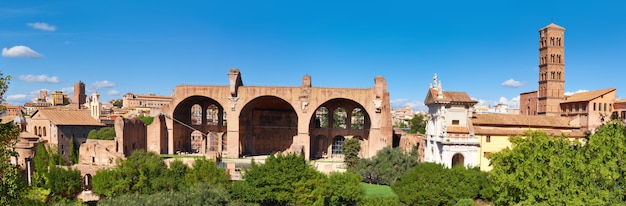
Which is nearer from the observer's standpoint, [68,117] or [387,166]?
[387,166]

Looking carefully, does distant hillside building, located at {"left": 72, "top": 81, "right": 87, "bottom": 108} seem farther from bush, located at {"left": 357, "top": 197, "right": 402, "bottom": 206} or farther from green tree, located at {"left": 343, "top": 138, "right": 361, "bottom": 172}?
bush, located at {"left": 357, "top": 197, "right": 402, "bottom": 206}

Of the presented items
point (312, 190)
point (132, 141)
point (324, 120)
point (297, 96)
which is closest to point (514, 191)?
point (312, 190)

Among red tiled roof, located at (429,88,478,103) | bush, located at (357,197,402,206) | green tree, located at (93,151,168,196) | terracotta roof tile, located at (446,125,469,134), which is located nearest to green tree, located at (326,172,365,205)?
bush, located at (357,197,402,206)

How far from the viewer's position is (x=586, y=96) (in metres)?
45.6

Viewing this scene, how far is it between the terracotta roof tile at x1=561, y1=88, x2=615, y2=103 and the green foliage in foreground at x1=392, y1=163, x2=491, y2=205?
1950 centimetres

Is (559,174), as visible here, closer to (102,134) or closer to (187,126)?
(187,126)

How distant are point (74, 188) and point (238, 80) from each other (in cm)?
2006

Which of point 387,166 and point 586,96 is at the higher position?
point 586,96

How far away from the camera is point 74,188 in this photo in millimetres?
34875

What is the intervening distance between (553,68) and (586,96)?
17.0 ft

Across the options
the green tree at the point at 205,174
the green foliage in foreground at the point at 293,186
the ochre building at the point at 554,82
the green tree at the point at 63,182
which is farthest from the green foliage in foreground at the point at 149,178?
the ochre building at the point at 554,82

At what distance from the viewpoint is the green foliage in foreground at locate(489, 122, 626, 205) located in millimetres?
21734

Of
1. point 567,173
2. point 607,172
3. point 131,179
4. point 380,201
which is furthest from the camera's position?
point 131,179

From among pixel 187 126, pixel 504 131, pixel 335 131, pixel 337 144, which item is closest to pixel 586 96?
pixel 504 131
